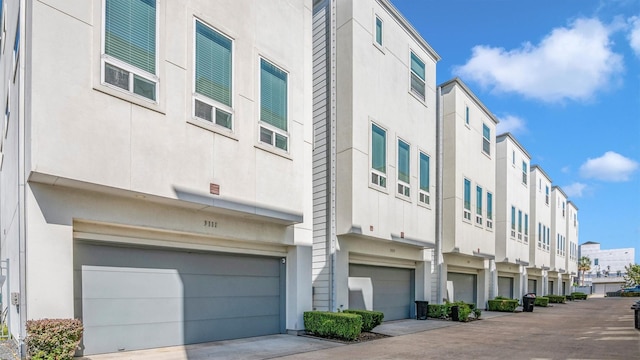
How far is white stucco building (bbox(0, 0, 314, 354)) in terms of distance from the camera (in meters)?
7.39

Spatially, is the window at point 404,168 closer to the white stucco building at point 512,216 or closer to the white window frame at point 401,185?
the white window frame at point 401,185

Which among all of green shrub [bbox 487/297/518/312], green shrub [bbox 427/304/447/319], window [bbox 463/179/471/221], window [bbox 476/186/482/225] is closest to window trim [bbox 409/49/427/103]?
window [bbox 463/179/471/221]

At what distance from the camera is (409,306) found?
18.0 metres

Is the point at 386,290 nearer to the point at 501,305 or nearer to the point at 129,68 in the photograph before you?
the point at 501,305

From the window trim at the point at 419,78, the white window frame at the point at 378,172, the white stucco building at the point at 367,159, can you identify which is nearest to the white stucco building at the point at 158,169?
the white stucco building at the point at 367,159

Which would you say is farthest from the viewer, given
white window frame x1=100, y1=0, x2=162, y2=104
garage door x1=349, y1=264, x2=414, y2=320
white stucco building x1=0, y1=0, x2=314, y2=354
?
garage door x1=349, y1=264, x2=414, y2=320

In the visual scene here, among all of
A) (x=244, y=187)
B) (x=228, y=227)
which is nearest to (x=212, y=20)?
(x=244, y=187)

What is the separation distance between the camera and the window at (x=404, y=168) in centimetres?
1595

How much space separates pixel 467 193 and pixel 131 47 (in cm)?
1752

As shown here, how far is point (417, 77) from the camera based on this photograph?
58.5 feet

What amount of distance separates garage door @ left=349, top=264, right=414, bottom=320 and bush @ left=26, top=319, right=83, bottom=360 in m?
9.13

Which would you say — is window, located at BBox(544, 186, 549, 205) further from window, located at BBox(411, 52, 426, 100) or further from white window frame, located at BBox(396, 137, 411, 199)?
white window frame, located at BBox(396, 137, 411, 199)

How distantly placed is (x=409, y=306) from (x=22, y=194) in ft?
48.0

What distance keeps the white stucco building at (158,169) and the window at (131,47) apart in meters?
0.02
